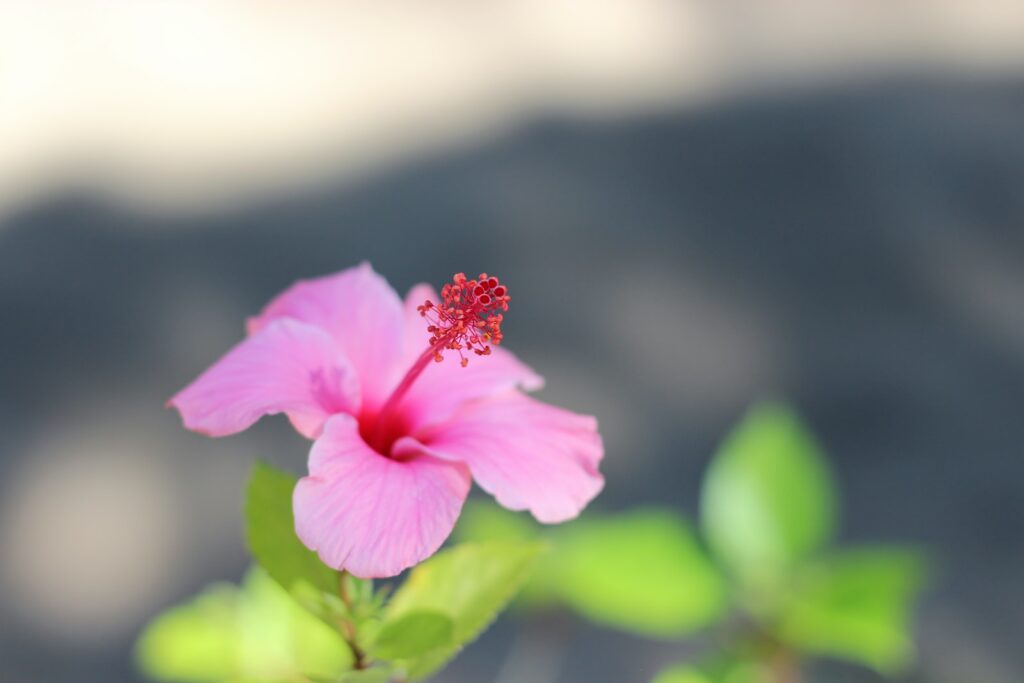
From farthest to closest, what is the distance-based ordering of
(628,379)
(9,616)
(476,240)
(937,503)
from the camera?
(476,240) → (628,379) → (937,503) → (9,616)

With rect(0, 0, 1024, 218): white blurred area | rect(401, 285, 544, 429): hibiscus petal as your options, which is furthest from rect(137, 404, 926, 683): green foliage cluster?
rect(0, 0, 1024, 218): white blurred area

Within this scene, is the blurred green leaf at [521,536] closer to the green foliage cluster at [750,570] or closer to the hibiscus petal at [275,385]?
the green foliage cluster at [750,570]

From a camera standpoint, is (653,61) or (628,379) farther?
(653,61)

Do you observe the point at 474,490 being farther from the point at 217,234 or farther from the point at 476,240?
the point at 217,234

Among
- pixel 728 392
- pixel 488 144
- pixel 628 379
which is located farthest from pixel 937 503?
pixel 488 144

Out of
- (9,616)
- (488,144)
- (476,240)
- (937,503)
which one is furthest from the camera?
(488,144)

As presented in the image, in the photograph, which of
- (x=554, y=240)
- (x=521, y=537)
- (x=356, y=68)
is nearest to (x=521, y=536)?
(x=521, y=537)
